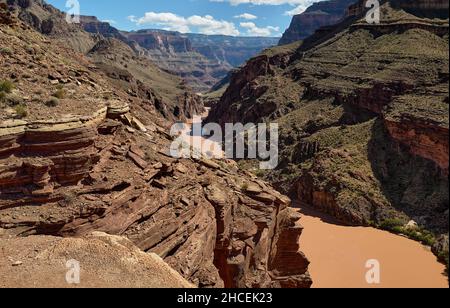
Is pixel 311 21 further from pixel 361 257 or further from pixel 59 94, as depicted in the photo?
pixel 59 94

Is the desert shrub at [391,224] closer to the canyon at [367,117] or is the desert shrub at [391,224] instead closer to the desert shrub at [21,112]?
the canyon at [367,117]

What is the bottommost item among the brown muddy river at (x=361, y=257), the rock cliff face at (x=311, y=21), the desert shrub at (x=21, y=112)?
the brown muddy river at (x=361, y=257)

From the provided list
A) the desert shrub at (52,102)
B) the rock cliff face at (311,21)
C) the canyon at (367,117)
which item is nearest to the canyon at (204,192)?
the desert shrub at (52,102)

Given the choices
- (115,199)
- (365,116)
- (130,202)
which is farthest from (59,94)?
(365,116)

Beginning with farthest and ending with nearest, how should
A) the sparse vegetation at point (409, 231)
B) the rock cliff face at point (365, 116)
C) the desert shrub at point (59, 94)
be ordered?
the rock cliff face at point (365, 116)
the sparse vegetation at point (409, 231)
the desert shrub at point (59, 94)

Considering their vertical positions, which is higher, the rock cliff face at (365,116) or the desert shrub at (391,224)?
the rock cliff face at (365,116)

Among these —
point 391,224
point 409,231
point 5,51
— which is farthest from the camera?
point 391,224
